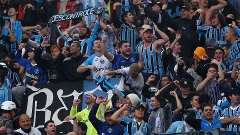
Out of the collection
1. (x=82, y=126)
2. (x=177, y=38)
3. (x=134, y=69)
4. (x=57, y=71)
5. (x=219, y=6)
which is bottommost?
Answer: (x=82, y=126)

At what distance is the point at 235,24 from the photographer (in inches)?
914

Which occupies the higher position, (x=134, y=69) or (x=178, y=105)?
(x=134, y=69)

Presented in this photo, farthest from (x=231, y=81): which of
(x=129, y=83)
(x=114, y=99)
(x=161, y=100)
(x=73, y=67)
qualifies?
(x=73, y=67)

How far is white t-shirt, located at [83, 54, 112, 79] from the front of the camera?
22.2m

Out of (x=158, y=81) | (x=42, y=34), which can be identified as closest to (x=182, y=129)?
(x=158, y=81)

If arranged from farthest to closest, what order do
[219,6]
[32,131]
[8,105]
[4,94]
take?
[219,6] → [4,94] → [8,105] → [32,131]

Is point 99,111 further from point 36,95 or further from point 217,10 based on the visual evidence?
point 217,10

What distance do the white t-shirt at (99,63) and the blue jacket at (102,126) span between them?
3.02 metres

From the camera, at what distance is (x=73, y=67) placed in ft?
74.7

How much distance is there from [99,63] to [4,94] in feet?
6.93

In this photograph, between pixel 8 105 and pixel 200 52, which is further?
pixel 200 52

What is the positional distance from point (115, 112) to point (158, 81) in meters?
2.82

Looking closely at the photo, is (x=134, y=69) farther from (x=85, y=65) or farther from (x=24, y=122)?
(x=24, y=122)

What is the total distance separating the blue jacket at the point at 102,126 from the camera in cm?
1905
